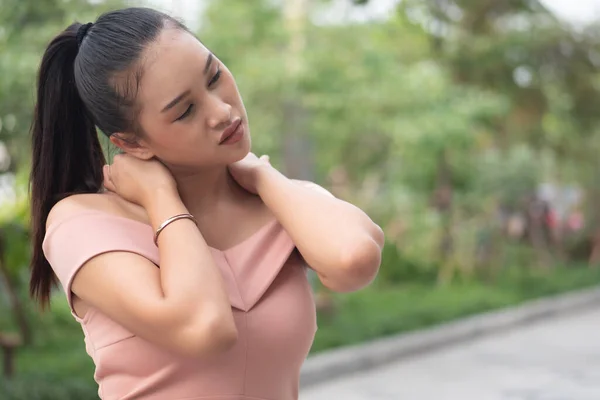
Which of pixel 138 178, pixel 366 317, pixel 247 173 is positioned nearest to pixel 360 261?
pixel 247 173

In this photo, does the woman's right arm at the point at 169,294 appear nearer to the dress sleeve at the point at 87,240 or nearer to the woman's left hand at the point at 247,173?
the dress sleeve at the point at 87,240

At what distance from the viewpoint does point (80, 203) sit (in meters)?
1.62

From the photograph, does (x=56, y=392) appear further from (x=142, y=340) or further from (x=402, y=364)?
(x=142, y=340)

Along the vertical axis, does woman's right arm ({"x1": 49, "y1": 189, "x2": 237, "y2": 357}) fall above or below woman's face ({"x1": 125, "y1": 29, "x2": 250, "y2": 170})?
below

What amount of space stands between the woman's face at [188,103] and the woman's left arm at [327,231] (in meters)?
0.15

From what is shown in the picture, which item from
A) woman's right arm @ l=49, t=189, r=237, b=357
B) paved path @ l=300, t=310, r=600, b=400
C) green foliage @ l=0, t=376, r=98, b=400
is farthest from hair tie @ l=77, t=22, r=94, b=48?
paved path @ l=300, t=310, r=600, b=400

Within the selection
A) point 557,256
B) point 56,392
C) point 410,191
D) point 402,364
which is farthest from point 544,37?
point 56,392

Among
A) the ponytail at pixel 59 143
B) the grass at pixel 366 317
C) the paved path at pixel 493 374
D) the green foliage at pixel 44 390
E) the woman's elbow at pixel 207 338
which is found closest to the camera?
the woman's elbow at pixel 207 338

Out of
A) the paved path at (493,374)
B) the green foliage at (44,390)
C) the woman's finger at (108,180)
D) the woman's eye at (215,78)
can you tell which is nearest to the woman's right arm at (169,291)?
the woman's finger at (108,180)

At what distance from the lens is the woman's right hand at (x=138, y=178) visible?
162 centimetres

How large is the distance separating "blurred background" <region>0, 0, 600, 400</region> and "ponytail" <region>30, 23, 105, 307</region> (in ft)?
13.2

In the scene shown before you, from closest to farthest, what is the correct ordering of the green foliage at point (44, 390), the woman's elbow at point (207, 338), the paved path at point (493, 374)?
the woman's elbow at point (207, 338) → the green foliage at point (44, 390) → the paved path at point (493, 374)

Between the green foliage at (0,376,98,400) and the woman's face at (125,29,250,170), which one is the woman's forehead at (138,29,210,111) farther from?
the green foliage at (0,376,98,400)

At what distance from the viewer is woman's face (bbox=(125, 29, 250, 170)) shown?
60.8 inches
